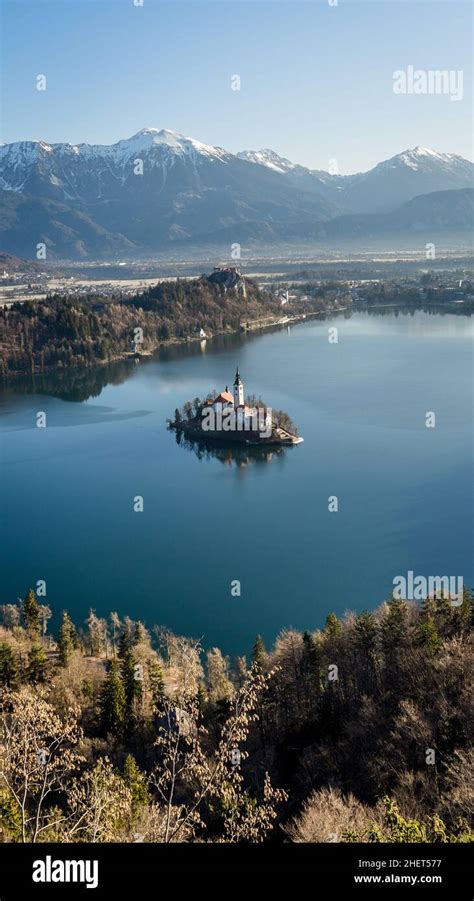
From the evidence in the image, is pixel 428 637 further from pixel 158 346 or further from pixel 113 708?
pixel 158 346

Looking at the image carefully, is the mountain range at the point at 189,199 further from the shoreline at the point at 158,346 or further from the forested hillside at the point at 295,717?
the forested hillside at the point at 295,717

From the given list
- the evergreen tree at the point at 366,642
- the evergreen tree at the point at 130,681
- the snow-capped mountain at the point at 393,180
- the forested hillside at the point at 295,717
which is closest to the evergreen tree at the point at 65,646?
the forested hillside at the point at 295,717

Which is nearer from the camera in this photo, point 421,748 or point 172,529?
point 421,748

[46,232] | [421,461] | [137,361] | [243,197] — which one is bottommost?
[421,461]

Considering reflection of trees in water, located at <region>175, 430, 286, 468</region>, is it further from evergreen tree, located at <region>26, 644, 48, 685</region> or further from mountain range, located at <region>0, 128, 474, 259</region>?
mountain range, located at <region>0, 128, 474, 259</region>

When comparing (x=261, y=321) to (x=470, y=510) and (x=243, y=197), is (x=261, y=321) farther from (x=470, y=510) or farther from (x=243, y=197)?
(x=243, y=197)

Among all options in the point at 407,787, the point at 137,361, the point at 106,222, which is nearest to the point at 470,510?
the point at 407,787
